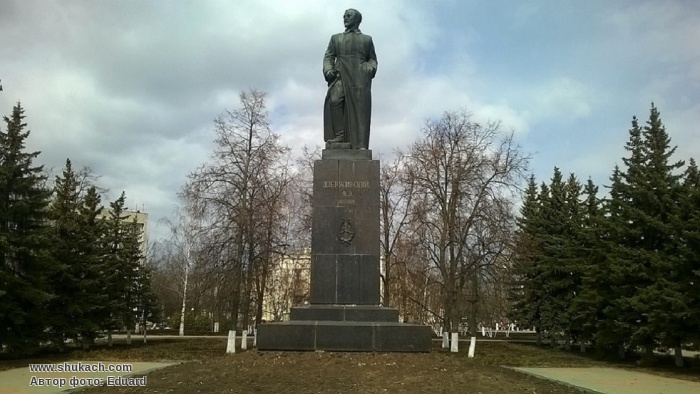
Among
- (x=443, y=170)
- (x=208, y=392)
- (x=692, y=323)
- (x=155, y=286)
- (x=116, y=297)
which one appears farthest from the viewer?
(x=155, y=286)

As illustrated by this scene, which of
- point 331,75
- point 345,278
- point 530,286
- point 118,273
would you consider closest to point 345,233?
point 345,278

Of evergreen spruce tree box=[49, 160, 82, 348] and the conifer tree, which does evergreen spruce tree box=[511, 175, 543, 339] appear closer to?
the conifer tree

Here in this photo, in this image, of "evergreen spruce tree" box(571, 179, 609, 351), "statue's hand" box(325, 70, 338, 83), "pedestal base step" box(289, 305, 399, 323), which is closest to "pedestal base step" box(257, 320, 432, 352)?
"pedestal base step" box(289, 305, 399, 323)

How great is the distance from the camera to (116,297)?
28.9 m

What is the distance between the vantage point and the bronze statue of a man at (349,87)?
42.5ft

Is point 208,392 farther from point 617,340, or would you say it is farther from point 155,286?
point 155,286

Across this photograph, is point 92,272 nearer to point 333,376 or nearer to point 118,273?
point 118,273

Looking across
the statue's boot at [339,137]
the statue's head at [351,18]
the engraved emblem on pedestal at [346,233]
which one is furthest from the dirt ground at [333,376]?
the statue's head at [351,18]

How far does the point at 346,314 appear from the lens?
11258 millimetres

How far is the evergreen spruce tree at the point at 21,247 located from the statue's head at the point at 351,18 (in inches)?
512

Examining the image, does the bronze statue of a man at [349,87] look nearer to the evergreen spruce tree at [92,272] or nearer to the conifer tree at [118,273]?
the evergreen spruce tree at [92,272]

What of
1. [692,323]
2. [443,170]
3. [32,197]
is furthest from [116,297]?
[692,323]

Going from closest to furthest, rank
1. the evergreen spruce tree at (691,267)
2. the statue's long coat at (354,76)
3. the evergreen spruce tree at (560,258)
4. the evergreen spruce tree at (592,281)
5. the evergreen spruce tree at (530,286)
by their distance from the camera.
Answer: the statue's long coat at (354,76) < the evergreen spruce tree at (691,267) < the evergreen spruce tree at (592,281) < the evergreen spruce tree at (560,258) < the evergreen spruce tree at (530,286)

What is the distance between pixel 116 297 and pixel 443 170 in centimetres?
1759
